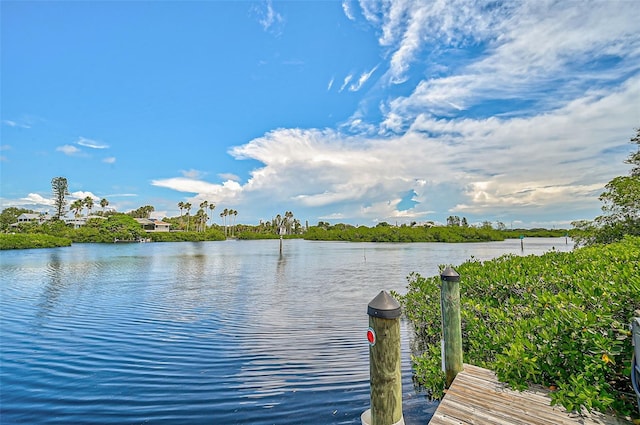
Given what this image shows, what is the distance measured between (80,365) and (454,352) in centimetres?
643

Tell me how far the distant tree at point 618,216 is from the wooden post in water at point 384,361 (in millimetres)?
14759

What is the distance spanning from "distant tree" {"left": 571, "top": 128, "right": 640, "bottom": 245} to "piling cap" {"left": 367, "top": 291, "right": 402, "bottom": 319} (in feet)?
48.5

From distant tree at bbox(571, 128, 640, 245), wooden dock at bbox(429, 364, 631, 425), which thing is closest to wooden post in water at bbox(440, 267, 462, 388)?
wooden dock at bbox(429, 364, 631, 425)

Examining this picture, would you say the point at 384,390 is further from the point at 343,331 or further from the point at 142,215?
the point at 142,215

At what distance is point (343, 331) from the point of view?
7633mm

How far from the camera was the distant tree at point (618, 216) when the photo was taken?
13.1 m

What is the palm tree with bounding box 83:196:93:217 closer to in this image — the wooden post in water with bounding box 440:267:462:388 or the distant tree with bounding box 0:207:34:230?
the distant tree with bounding box 0:207:34:230

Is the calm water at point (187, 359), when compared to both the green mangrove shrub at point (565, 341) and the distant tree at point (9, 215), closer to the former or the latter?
the green mangrove shrub at point (565, 341)

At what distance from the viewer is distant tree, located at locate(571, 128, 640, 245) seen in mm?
13109

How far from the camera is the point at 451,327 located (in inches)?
150

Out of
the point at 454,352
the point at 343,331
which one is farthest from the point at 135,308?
the point at 454,352

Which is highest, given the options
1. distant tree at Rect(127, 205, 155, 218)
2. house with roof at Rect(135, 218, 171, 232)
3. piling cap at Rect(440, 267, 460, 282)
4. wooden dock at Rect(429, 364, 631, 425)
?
distant tree at Rect(127, 205, 155, 218)

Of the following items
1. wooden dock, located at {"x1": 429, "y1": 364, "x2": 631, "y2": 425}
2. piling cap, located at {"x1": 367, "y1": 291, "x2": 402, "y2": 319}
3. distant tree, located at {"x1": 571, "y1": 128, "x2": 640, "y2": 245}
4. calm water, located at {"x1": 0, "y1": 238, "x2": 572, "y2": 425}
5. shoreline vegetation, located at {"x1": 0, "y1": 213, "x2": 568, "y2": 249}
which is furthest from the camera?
shoreline vegetation, located at {"x1": 0, "y1": 213, "x2": 568, "y2": 249}

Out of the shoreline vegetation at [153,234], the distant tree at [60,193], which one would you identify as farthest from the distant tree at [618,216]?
the distant tree at [60,193]
